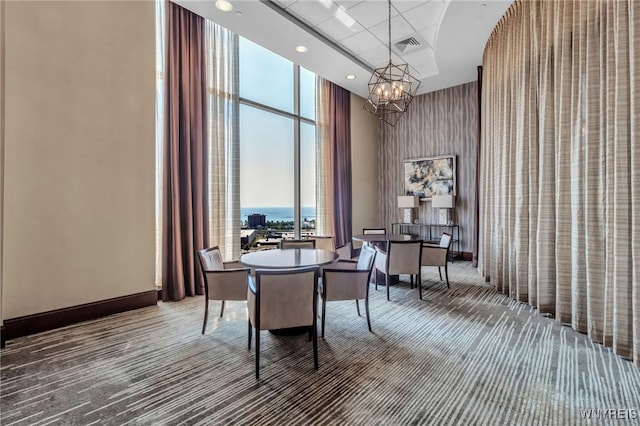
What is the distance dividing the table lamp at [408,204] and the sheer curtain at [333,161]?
4.47 ft

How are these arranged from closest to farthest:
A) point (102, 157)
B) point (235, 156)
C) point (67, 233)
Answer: point (67, 233) → point (102, 157) → point (235, 156)

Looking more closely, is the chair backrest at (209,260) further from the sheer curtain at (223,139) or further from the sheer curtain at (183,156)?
the sheer curtain at (223,139)

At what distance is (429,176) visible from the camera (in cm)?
773

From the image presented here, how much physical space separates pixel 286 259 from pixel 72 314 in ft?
8.16

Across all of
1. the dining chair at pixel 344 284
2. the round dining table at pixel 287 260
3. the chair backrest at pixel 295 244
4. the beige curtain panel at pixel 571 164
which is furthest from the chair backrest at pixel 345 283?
the beige curtain panel at pixel 571 164

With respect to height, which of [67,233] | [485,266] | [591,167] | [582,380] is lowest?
[582,380]

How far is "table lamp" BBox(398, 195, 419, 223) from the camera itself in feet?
24.6

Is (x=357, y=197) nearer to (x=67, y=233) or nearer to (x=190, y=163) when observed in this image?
(x=190, y=163)

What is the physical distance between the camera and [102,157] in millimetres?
3547

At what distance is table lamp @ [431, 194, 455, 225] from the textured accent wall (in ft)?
1.08

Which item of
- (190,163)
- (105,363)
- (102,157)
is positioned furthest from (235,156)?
(105,363)

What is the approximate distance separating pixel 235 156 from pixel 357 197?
3985 mm

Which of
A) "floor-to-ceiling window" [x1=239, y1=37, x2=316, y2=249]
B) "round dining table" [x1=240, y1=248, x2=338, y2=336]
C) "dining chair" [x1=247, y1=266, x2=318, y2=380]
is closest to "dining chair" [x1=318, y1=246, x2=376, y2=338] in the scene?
"round dining table" [x1=240, y1=248, x2=338, y2=336]

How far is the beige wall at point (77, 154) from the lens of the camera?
3000mm
